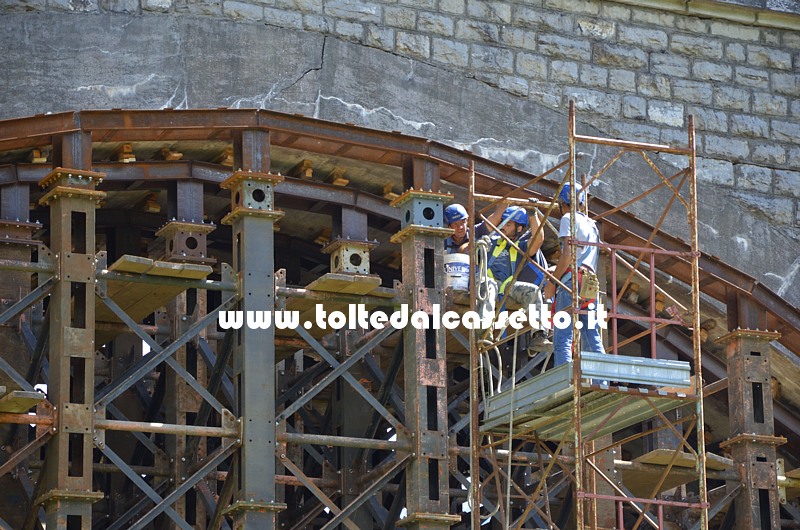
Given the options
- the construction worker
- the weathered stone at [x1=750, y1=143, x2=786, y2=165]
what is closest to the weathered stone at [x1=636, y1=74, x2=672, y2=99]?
the weathered stone at [x1=750, y1=143, x2=786, y2=165]

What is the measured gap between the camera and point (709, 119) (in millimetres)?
26250

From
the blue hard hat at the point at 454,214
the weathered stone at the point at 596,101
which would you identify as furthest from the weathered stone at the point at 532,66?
the blue hard hat at the point at 454,214

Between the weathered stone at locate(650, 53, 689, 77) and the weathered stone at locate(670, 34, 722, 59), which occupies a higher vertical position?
the weathered stone at locate(670, 34, 722, 59)

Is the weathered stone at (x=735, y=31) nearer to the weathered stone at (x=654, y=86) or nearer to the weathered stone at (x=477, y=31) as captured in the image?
the weathered stone at (x=654, y=86)

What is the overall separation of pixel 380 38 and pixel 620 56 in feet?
11.2

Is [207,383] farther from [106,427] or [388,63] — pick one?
[388,63]

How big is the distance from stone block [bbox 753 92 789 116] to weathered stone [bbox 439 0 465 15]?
4.27 meters

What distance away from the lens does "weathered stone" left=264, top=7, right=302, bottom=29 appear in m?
23.8

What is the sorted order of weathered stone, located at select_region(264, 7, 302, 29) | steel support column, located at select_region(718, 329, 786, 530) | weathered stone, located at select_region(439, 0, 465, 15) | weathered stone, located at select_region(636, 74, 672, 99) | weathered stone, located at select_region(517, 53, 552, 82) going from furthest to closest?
weathered stone, located at select_region(636, 74, 672, 99)
weathered stone, located at select_region(517, 53, 552, 82)
weathered stone, located at select_region(439, 0, 465, 15)
weathered stone, located at select_region(264, 7, 302, 29)
steel support column, located at select_region(718, 329, 786, 530)

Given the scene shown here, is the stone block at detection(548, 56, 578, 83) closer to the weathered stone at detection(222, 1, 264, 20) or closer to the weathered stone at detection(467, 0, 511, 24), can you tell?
the weathered stone at detection(467, 0, 511, 24)

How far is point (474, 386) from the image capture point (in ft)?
63.5

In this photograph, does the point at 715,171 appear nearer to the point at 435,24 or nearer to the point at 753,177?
the point at 753,177

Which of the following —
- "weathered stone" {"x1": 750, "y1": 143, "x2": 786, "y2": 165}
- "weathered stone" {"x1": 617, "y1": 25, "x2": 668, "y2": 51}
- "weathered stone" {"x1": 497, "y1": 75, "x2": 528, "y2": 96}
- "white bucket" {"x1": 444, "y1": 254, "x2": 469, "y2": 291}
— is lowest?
"white bucket" {"x1": 444, "y1": 254, "x2": 469, "y2": 291}

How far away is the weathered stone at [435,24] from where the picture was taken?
24.8m
